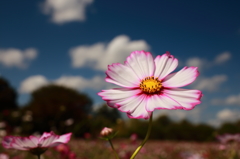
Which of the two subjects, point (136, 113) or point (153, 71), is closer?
point (136, 113)

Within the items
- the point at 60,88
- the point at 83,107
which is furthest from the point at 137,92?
the point at 60,88

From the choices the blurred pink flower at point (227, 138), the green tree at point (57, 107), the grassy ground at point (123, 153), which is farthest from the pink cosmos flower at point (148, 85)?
the green tree at point (57, 107)

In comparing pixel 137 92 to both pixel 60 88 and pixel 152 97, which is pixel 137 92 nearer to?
pixel 152 97

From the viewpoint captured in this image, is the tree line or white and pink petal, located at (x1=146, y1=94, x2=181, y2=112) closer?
white and pink petal, located at (x1=146, y1=94, x2=181, y2=112)

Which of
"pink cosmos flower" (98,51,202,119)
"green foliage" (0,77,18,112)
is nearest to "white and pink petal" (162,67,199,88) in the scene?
"pink cosmos flower" (98,51,202,119)

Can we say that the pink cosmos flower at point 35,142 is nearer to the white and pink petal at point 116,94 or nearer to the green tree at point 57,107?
the white and pink petal at point 116,94

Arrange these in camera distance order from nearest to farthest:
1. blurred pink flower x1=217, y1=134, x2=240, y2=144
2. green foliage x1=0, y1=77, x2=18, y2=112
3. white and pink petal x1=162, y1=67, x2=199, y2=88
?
1. white and pink petal x1=162, y1=67, x2=199, y2=88
2. blurred pink flower x1=217, y1=134, x2=240, y2=144
3. green foliage x1=0, y1=77, x2=18, y2=112

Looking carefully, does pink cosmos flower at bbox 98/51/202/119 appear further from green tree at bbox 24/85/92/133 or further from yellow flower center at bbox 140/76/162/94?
green tree at bbox 24/85/92/133
